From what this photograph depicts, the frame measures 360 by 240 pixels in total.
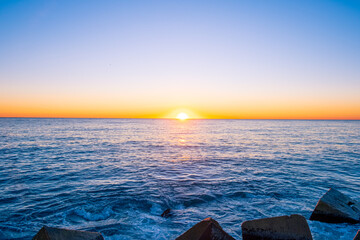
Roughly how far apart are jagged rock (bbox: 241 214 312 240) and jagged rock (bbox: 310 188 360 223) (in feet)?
9.59

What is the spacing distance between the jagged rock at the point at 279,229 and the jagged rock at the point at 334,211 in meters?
2.92

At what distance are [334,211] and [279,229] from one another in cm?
369

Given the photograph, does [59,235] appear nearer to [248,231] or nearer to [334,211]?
[248,231]

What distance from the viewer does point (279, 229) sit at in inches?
220

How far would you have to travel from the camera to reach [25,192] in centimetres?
1124

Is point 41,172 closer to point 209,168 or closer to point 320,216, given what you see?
point 209,168

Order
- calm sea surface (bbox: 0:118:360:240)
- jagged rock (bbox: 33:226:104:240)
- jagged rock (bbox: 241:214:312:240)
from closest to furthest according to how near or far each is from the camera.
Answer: jagged rock (bbox: 33:226:104:240)
jagged rock (bbox: 241:214:312:240)
calm sea surface (bbox: 0:118:360:240)

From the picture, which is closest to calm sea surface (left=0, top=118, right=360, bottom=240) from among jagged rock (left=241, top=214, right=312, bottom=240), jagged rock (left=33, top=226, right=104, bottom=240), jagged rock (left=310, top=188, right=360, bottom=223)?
jagged rock (left=310, top=188, right=360, bottom=223)

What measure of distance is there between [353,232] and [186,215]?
230 inches

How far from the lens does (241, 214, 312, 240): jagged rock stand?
17.9ft

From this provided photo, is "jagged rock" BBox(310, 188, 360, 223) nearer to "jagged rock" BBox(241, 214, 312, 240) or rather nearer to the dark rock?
"jagged rock" BBox(241, 214, 312, 240)

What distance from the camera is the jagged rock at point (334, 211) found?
25.0 ft

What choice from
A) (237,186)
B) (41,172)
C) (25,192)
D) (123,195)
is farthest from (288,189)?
(41,172)

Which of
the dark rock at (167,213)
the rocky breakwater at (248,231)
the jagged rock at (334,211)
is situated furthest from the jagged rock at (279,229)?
the dark rock at (167,213)
